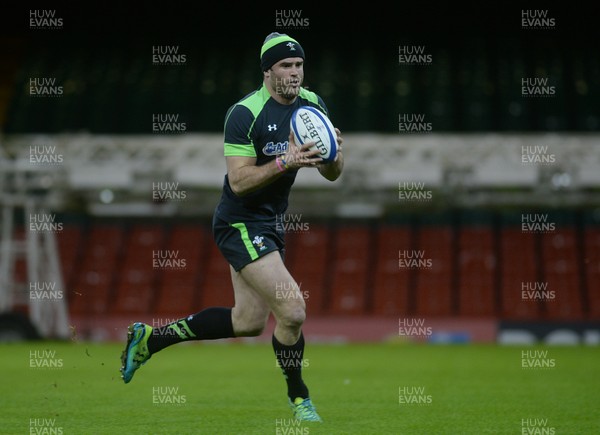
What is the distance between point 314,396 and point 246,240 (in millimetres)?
2578

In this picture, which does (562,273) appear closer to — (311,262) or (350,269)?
(350,269)

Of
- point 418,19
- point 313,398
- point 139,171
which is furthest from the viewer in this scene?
point 418,19

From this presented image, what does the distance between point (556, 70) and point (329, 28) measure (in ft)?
22.2

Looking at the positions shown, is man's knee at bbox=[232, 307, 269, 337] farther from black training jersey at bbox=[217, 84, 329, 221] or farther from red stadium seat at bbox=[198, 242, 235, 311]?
red stadium seat at bbox=[198, 242, 235, 311]

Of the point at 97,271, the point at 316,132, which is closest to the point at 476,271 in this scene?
the point at 97,271

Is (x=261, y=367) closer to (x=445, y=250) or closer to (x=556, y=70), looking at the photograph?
(x=445, y=250)

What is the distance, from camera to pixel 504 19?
29391mm

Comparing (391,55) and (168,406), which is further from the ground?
(391,55)

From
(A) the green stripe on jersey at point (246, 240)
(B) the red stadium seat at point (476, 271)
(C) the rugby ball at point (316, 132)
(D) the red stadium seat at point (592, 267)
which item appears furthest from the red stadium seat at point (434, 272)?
(C) the rugby ball at point (316, 132)

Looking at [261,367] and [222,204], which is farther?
[261,367]

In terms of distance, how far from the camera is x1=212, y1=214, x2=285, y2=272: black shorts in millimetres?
6910

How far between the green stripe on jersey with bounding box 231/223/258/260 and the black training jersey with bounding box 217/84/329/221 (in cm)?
6

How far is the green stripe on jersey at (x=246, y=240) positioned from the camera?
22.6 ft

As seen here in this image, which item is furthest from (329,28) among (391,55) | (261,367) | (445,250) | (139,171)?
(261,367)
